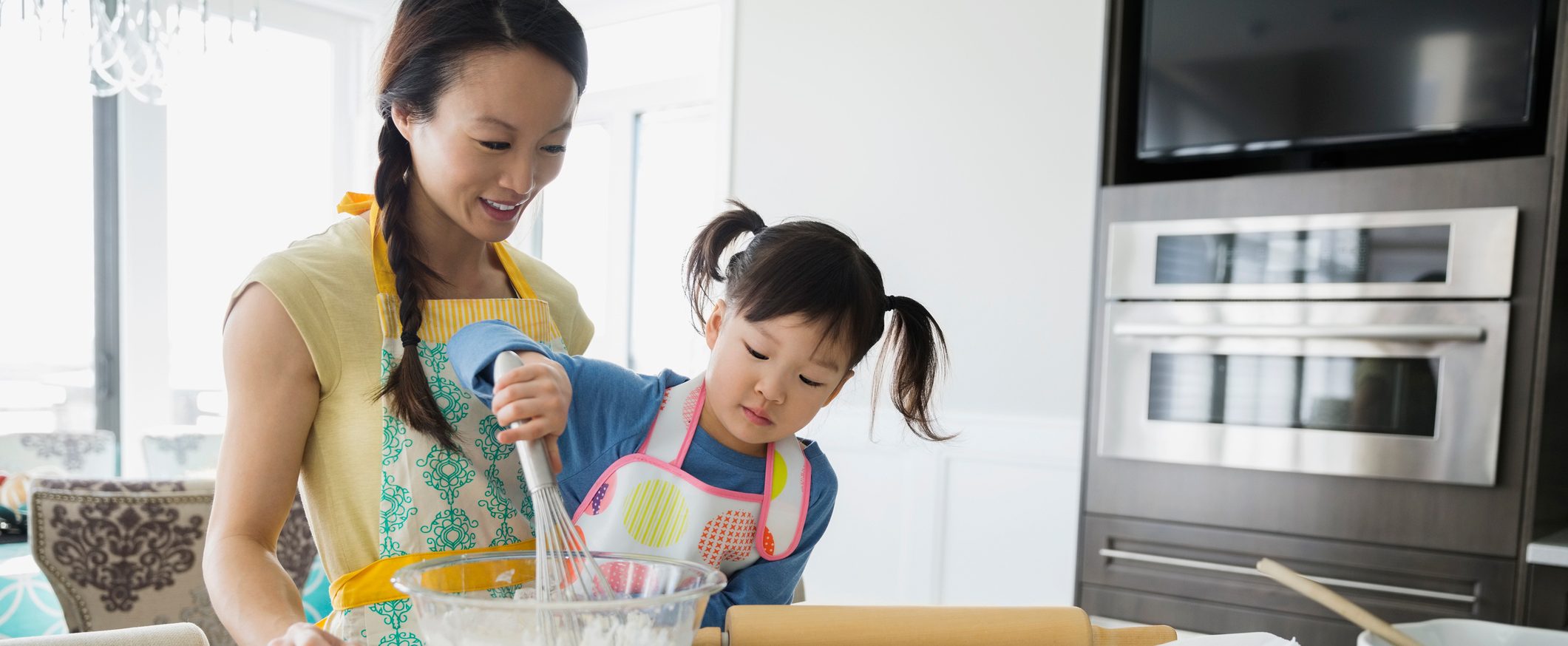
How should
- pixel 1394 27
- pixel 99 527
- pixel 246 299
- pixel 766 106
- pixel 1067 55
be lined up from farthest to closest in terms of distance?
pixel 766 106 < pixel 1067 55 < pixel 1394 27 < pixel 99 527 < pixel 246 299

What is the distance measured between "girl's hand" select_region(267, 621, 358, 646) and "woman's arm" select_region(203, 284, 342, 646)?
22 cm

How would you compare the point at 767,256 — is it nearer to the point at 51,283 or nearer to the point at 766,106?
Result: the point at 766,106

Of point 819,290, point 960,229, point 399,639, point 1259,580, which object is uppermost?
point 960,229

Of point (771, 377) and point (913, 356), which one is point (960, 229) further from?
point (771, 377)

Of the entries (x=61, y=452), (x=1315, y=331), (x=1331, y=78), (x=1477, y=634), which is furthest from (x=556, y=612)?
(x=61, y=452)

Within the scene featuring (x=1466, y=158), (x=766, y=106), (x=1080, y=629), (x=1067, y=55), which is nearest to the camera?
(x=1080, y=629)

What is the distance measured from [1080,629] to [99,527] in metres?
1.85

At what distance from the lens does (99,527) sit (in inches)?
72.0

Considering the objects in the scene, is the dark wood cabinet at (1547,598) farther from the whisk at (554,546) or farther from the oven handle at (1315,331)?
the whisk at (554,546)

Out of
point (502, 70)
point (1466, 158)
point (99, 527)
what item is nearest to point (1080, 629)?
point (502, 70)

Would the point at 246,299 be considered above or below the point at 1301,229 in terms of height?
below

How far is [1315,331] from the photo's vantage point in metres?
2.03

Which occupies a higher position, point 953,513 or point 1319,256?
point 1319,256

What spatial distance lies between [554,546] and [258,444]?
1.27ft
